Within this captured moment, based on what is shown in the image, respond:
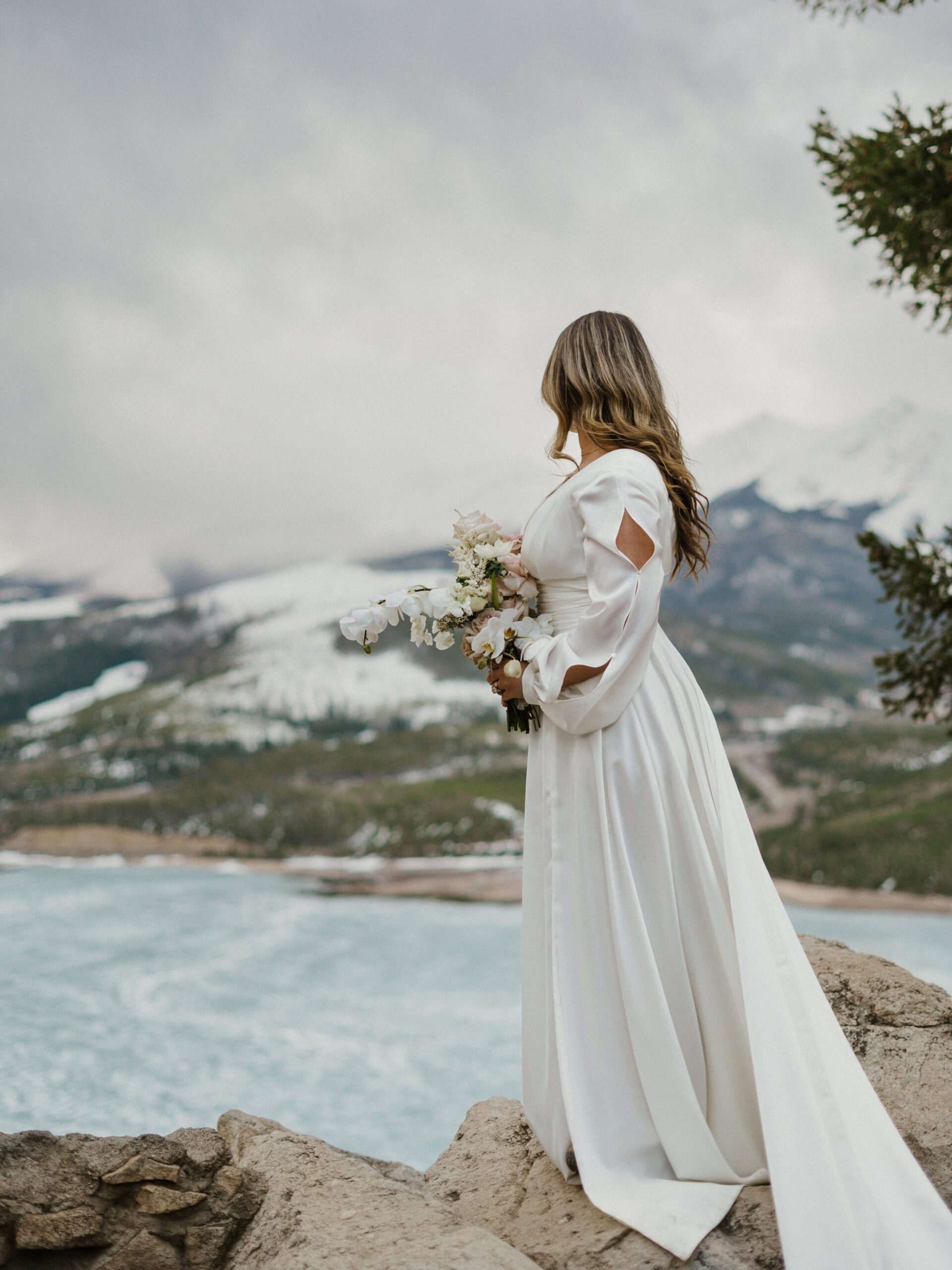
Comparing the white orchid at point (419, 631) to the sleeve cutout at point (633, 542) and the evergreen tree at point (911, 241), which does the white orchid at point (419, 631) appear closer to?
the sleeve cutout at point (633, 542)

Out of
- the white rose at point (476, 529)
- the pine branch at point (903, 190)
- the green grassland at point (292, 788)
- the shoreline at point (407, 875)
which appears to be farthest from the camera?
the green grassland at point (292, 788)

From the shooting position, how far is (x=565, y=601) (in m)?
3.55

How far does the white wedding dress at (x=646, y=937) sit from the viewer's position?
10.3 ft

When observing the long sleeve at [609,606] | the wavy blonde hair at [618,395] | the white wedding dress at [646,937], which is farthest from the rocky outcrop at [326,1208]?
the wavy blonde hair at [618,395]

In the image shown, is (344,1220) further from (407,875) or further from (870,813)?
(870,813)

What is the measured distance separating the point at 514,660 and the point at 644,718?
523 millimetres

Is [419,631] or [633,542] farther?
[419,631]

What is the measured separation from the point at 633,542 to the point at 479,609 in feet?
2.13

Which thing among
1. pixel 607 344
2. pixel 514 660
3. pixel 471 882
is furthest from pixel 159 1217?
pixel 471 882

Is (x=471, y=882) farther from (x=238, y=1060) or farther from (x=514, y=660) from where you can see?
(x=514, y=660)

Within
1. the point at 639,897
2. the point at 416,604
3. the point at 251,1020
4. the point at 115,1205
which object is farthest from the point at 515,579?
the point at 251,1020

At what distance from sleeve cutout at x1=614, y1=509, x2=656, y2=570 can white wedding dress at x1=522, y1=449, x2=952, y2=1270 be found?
0.02 m

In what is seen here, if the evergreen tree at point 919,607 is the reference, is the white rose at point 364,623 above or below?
below

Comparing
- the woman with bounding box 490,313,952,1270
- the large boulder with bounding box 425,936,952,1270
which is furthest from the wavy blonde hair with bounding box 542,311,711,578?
the large boulder with bounding box 425,936,952,1270
